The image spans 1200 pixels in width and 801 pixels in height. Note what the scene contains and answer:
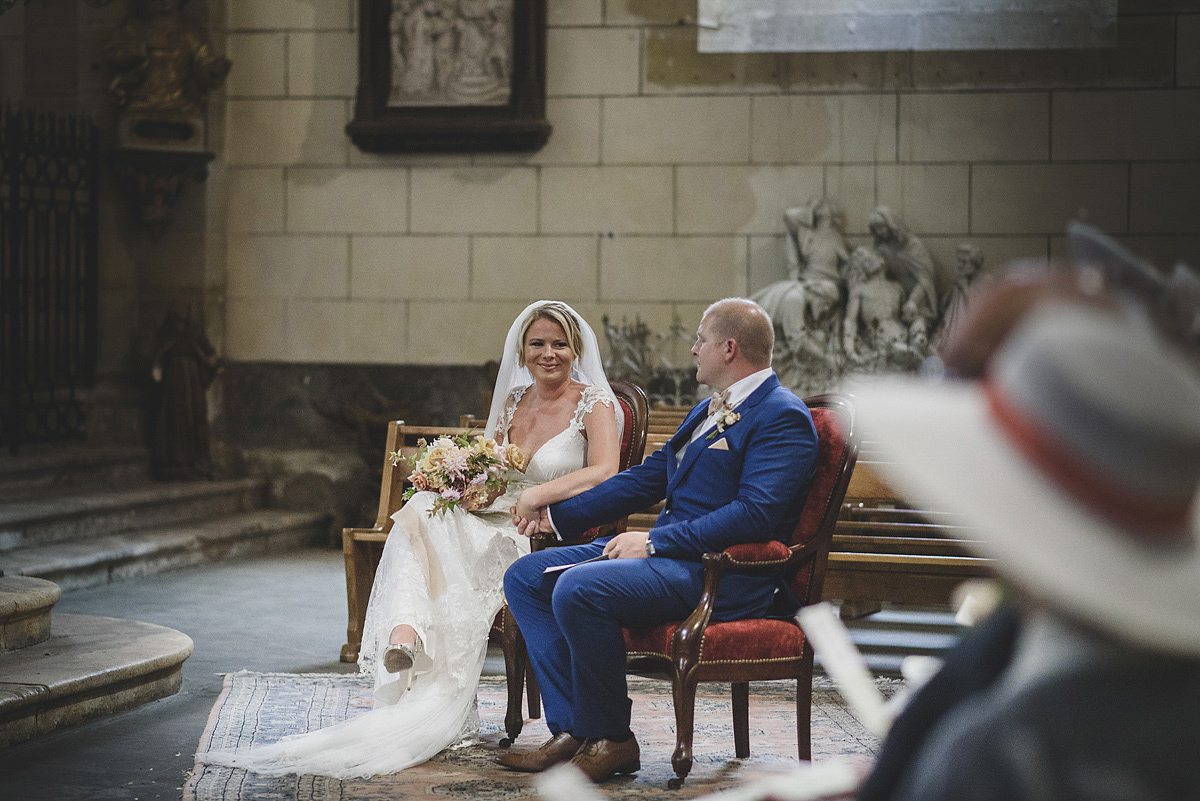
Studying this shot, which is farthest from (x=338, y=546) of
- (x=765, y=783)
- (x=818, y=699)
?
(x=765, y=783)

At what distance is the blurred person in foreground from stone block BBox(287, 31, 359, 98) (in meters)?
8.71

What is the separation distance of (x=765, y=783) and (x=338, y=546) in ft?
25.6

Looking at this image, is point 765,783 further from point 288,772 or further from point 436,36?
point 436,36

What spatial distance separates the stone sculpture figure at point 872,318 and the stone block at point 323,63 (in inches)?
148

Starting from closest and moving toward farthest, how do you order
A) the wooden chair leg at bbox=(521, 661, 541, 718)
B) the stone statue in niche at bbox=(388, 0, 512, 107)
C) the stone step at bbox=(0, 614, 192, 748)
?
1. the stone step at bbox=(0, 614, 192, 748)
2. the wooden chair leg at bbox=(521, 661, 541, 718)
3. the stone statue in niche at bbox=(388, 0, 512, 107)

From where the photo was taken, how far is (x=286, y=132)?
9266mm

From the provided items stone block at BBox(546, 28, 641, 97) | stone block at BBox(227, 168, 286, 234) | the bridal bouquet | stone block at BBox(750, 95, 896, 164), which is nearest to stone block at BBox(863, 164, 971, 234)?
stone block at BBox(750, 95, 896, 164)

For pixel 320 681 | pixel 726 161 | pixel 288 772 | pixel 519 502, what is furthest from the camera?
pixel 726 161

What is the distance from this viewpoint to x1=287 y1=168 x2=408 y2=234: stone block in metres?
9.20

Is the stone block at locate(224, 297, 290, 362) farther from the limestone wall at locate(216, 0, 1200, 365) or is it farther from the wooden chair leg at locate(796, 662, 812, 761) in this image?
the wooden chair leg at locate(796, 662, 812, 761)

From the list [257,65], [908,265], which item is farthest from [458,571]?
[257,65]

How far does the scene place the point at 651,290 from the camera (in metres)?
9.02

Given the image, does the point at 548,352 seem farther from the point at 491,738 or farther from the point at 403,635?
the point at 491,738

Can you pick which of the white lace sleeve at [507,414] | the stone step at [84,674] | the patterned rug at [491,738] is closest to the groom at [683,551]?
the patterned rug at [491,738]
